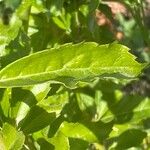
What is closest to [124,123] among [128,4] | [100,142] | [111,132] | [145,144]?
[111,132]

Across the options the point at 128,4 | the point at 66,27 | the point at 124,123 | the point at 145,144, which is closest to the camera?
the point at 128,4

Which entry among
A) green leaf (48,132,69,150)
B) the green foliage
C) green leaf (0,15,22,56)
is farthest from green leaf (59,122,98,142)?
green leaf (0,15,22,56)

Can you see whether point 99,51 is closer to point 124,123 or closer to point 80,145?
point 80,145

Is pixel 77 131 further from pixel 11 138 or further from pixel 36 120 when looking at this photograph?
pixel 11 138

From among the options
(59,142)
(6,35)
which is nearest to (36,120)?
(59,142)

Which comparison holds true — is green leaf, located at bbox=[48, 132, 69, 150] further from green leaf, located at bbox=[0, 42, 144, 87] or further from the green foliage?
green leaf, located at bbox=[0, 42, 144, 87]

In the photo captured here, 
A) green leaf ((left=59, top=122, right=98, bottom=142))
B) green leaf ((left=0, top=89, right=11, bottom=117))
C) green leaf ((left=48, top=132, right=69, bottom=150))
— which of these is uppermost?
green leaf ((left=0, top=89, right=11, bottom=117))

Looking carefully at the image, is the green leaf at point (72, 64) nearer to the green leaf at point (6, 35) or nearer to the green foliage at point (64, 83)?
the green foliage at point (64, 83)
